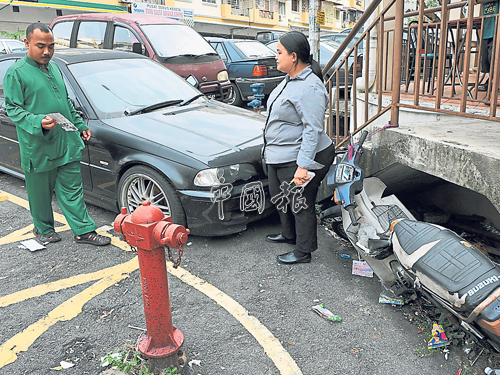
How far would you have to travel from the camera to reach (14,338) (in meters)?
2.68

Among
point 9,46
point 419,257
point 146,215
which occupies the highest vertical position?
point 9,46

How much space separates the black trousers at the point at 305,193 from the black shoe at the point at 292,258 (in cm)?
7

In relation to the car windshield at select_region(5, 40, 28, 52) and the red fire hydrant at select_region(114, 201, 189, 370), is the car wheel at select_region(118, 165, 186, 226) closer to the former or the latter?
the red fire hydrant at select_region(114, 201, 189, 370)

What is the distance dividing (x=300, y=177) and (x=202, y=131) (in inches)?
50.8

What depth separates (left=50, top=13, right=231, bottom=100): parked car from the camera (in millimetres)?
7738

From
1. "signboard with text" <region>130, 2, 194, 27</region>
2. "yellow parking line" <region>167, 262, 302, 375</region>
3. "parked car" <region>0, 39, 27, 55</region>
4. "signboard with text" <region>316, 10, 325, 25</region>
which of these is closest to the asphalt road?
"yellow parking line" <region>167, 262, 302, 375</region>

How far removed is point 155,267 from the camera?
2.14 meters

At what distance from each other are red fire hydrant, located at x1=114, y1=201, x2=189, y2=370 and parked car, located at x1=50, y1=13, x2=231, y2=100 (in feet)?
18.7

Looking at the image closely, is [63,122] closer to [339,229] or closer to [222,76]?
[339,229]

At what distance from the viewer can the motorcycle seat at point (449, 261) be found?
2.20 meters

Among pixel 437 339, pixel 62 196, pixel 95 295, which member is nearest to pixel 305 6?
pixel 62 196

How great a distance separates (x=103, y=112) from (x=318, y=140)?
2.22 meters

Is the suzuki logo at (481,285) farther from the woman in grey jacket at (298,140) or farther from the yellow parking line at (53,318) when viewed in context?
→ the yellow parking line at (53,318)

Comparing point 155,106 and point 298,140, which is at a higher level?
point 155,106
